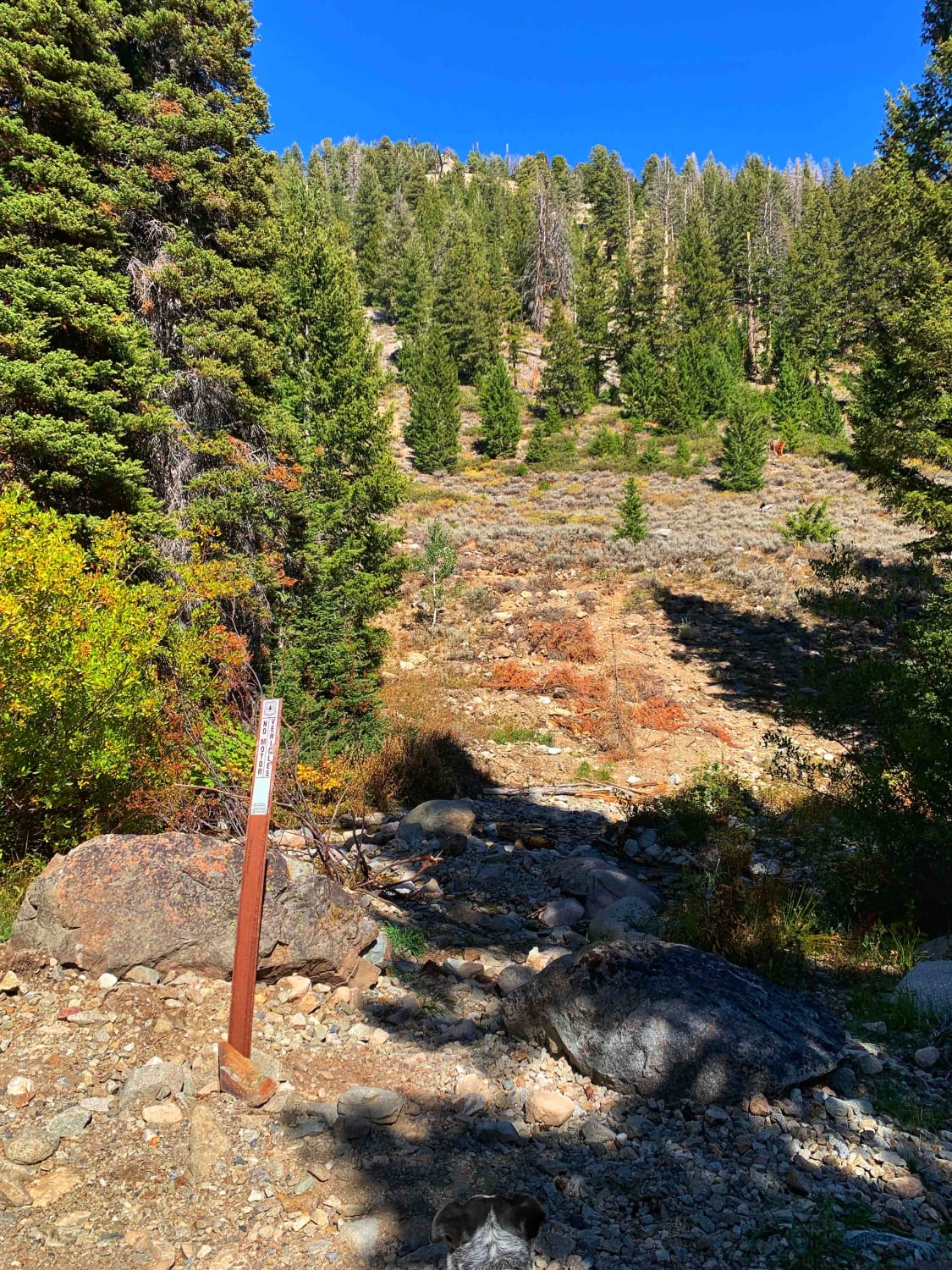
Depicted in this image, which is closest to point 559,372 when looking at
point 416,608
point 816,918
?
point 416,608

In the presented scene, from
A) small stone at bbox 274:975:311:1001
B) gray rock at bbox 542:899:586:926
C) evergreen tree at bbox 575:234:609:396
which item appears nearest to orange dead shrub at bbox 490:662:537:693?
gray rock at bbox 542:899:586:926

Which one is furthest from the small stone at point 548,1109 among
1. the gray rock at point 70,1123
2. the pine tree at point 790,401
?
the pine tree at point 790,401

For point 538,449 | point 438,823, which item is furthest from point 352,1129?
point 538,449

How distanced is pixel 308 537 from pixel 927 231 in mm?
10965

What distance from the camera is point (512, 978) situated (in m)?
5.43

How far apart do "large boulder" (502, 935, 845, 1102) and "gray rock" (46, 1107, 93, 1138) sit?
247 centimetres

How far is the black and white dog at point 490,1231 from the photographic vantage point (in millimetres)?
2799

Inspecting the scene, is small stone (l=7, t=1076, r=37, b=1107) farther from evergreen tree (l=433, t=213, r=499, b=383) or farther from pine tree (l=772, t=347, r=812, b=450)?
evergreen tree (l=433, t=213, r=499, b=383)

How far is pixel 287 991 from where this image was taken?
5012 millimetres

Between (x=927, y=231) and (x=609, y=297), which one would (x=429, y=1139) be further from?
(x=609, y=297)

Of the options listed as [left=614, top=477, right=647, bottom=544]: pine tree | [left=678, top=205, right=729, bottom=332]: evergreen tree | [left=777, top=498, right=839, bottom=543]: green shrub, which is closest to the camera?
[left=777, top=498, right=839, bottom=543]: green shrub

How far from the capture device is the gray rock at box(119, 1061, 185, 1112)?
12.5 ft

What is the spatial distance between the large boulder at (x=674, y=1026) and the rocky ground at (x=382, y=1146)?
0.13 m

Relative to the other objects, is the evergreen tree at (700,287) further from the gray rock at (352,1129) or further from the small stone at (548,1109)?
the gray rock at (352,1129)
